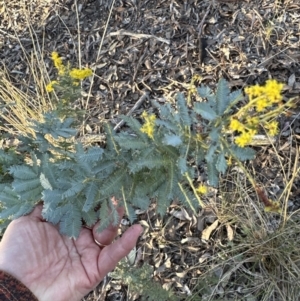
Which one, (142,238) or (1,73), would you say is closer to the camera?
(142,238)

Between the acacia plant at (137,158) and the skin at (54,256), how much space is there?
12cm

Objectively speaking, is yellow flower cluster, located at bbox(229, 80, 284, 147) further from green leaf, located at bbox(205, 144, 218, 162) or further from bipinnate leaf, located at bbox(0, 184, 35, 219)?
bipinnate leaf, located at bbox(0, 184, 35, 219)

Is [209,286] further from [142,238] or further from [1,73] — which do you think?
[1,73]

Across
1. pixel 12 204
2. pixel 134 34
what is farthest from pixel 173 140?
pixel 134 34

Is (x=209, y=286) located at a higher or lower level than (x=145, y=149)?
lower

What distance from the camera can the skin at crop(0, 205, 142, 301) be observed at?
1948 mm

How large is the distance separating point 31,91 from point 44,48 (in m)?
0.44

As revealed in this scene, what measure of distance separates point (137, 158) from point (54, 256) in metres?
0.77

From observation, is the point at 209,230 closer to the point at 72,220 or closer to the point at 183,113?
the point at 72,220

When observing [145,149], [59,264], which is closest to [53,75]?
[59,264]

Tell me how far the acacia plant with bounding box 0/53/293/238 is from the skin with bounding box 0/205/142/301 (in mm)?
123

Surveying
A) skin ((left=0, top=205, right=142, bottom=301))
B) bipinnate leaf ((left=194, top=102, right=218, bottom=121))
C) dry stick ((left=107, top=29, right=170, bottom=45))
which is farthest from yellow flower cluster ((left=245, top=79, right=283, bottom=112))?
dry stick ((left=107, top=29, right=170, bottom=45))

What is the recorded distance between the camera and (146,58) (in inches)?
122

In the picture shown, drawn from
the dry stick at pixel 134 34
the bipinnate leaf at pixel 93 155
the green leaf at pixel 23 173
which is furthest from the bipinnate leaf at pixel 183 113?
the dry stick at pixel 134 34
